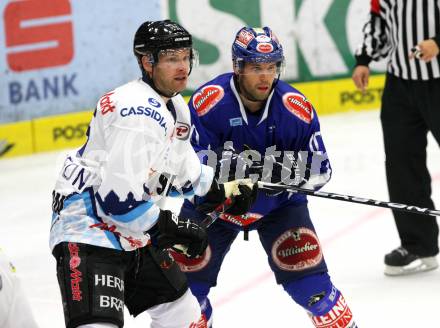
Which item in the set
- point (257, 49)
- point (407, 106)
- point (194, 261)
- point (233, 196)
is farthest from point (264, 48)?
point (407, 106)

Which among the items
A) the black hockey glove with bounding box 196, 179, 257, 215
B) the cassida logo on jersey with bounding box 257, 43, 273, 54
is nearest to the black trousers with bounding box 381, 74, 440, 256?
the cassida logo on jersey with bounding box 257, 43, 273, 54

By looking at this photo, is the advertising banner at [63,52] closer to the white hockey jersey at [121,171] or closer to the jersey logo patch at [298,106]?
the jersey logo patch at [298,106]

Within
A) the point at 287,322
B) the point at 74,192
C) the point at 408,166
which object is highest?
the point at 74,192

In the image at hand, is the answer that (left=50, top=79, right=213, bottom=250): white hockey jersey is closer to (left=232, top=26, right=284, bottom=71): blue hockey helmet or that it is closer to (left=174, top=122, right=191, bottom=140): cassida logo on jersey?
(left=174, top=122, right=191, bottom=140): cassida logo on jersey

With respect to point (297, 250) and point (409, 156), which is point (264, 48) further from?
point (409, 156)

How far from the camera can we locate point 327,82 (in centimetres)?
888

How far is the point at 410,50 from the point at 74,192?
2397 mm

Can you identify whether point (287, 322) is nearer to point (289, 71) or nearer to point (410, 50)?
point (410, 50)

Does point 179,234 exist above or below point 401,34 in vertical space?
below

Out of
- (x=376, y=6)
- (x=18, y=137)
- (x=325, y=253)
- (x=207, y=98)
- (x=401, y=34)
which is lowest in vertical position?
(x=325, y=253)

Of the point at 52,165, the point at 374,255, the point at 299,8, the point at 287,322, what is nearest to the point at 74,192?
the point at 287,322

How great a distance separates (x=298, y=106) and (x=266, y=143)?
0.19 metres

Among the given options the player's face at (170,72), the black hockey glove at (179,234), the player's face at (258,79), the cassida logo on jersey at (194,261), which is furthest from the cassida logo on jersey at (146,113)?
the cassida logo on jersey at (194,261)

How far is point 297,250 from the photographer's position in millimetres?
4117
